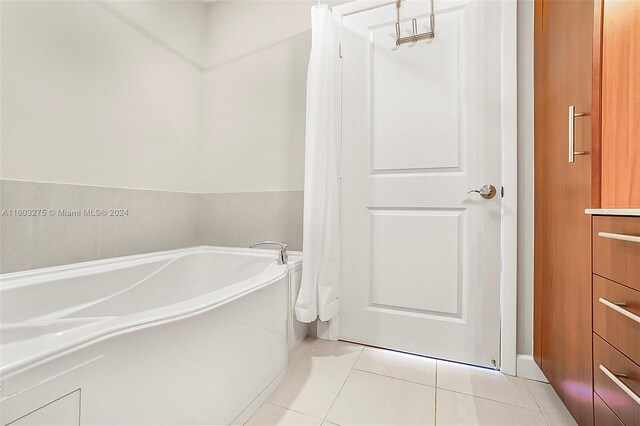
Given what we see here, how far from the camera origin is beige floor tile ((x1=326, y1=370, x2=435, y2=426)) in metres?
1.14

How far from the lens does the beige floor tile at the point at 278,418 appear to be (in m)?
1.12

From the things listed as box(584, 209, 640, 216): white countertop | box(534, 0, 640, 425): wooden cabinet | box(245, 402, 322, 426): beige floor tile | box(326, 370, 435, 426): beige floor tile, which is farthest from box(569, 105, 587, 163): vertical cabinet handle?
box(245, 402, 322, 426): beige floor tile

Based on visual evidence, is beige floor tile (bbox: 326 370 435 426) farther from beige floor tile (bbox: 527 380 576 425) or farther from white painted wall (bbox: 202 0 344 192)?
white painted wall (bbox: 202 0 344 192)

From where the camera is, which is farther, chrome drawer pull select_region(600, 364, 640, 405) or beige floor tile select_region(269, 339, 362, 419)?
beige floor tile select_region(269, 339, 362, 419)

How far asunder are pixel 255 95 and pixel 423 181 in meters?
1.34

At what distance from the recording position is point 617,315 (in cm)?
79

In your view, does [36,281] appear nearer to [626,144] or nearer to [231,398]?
[231,398]

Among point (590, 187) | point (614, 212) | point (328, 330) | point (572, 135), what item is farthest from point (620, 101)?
point (328, 330)

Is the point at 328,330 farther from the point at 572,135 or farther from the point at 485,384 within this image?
the point at 572,135

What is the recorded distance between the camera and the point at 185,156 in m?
2.16

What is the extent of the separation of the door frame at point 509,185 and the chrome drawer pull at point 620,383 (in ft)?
2.07

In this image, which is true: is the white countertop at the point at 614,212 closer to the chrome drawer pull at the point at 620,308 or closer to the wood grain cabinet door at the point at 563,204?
the wood grain cabinet door at the point at 563,204

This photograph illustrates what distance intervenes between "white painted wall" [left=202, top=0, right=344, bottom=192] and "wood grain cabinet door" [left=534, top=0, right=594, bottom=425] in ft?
4.24

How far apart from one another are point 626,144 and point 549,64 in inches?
22.4
